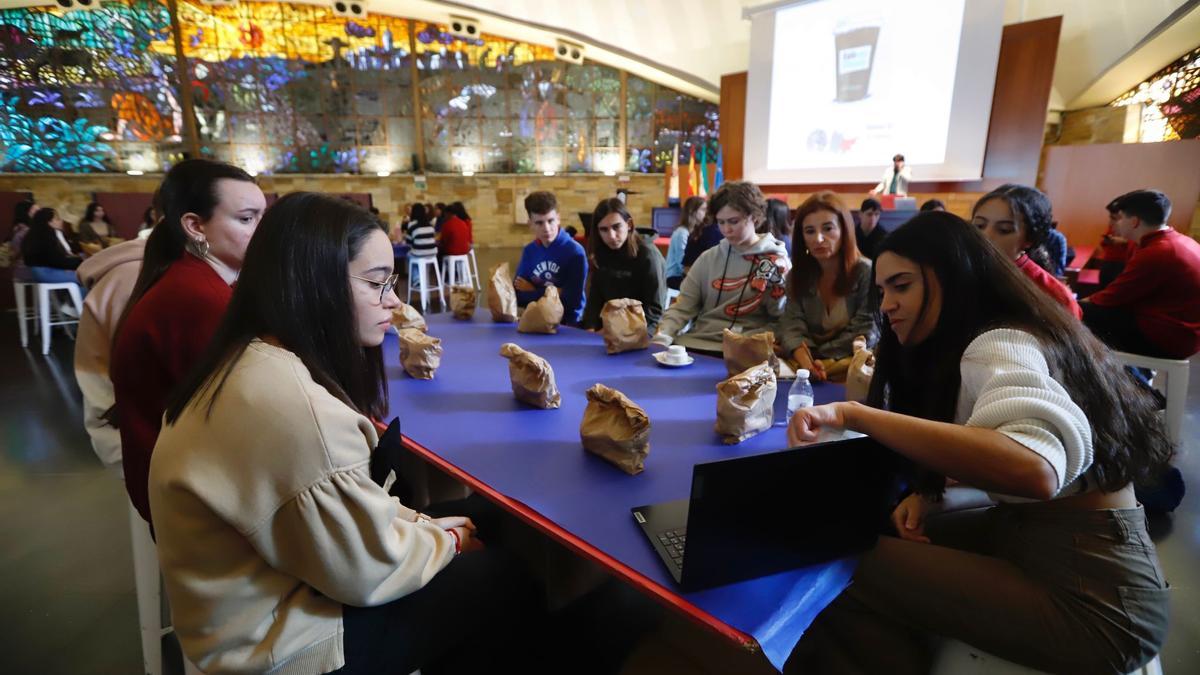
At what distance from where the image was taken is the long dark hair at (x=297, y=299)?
3.01ft

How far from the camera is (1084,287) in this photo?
14.2 feet

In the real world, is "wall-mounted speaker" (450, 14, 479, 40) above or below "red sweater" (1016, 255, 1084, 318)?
above

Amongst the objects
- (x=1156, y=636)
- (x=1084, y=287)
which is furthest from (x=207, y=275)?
(x=1084, y=287)

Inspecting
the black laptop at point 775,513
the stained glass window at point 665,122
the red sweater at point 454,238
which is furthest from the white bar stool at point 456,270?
the stained glass window at point 665,122

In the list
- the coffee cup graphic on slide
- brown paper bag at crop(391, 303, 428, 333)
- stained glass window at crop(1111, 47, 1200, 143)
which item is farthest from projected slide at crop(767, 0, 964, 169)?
brown paper bag at crop(391, 303, 428, 333)

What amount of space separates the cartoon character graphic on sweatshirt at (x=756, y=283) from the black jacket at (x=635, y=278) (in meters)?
0.66

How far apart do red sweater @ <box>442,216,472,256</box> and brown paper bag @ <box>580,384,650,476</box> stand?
595 cm

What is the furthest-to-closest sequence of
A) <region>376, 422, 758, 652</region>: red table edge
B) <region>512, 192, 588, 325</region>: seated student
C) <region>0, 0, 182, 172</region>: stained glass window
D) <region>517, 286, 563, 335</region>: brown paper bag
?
<region>0, 0, 182, 172</region>: stained glass window → <region>512, 192, 588, 325</region>: seated student → <region>517, 286, 563, 335</region>: brown paper bag → <region>376, 422, 758, 652</region>: red table edge

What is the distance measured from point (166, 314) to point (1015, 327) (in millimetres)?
1821

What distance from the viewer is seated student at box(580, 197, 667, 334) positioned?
306 centimetres

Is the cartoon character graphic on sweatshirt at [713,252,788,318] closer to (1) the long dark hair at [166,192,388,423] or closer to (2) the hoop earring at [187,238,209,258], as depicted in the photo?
(1) the long dark hair at [166,192,388,423]

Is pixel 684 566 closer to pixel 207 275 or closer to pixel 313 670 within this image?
pixel 313 670

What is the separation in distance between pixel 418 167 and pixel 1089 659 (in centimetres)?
1366

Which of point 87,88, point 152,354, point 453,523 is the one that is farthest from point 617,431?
point 87,88
